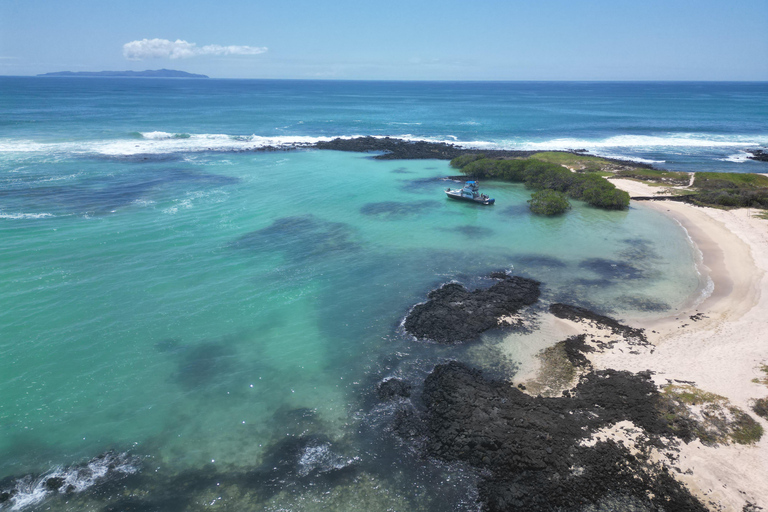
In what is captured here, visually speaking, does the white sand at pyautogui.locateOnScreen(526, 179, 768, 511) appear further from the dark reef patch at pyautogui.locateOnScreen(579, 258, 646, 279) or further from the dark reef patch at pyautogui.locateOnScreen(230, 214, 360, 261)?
the dark reef patch at pyautogui.locateOnScreen(230, 214, 360, 261)

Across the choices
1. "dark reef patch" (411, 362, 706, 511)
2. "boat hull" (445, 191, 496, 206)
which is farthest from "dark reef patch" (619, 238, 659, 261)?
"dark reef patch" (411, 362, 706, 511)

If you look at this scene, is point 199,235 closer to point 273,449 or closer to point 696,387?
point 273,449

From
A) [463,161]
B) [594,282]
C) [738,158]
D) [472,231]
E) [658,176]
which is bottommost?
[594,282]

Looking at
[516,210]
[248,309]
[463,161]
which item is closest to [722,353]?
[516,210]

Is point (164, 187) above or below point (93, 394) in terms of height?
above

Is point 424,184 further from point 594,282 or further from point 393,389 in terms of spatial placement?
point 393,389

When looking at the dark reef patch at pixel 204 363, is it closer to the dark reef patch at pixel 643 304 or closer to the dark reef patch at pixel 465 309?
the dark reef patch at pixel 465 309

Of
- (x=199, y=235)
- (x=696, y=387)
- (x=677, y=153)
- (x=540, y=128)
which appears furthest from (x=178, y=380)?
(x=540, y=128)
